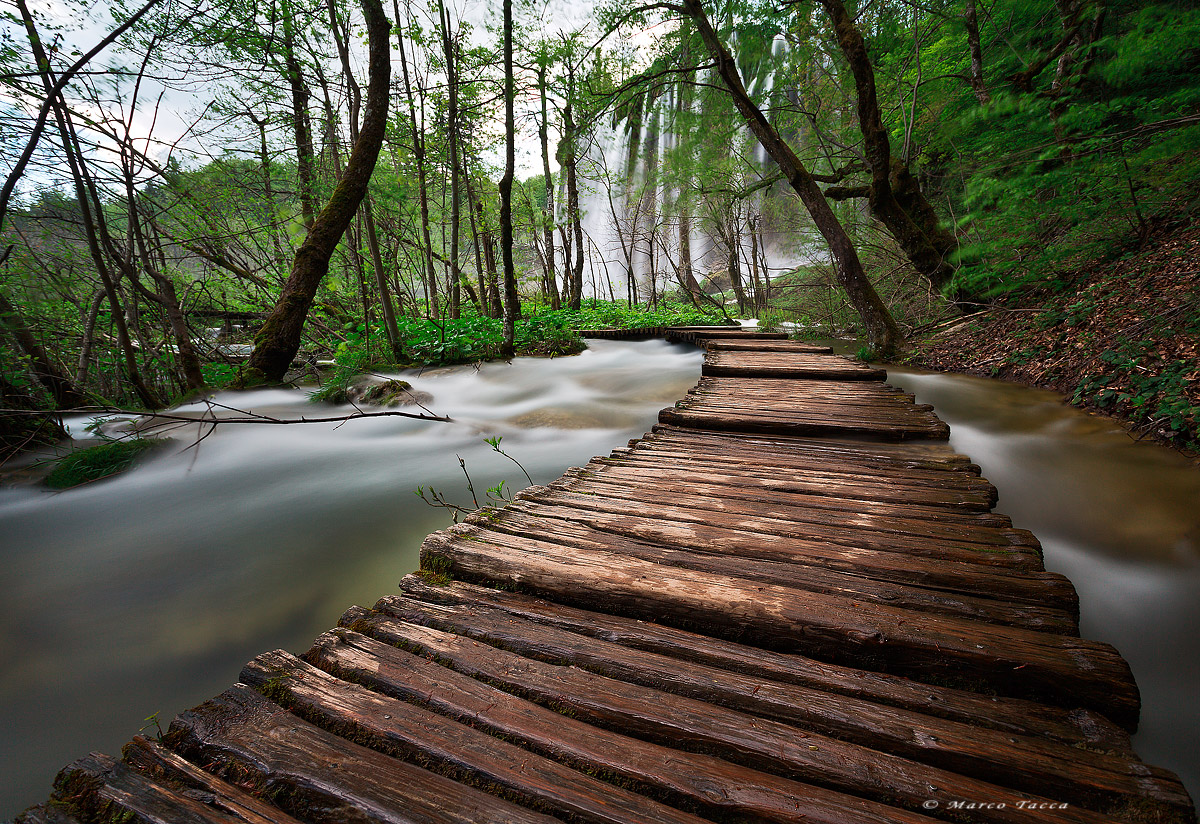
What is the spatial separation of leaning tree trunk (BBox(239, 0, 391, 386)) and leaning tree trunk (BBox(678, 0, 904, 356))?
179 inches

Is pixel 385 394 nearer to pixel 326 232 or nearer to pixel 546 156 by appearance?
pixel 326 232

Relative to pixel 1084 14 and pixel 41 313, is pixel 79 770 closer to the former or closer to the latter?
pixel 41 313

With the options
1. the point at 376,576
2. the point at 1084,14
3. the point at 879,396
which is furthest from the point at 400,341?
the point at 1084,14

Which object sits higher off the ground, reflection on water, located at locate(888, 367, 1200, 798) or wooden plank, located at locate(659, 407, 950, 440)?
wooden plank, located at locate(659, 407, 950, 440)

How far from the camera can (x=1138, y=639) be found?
87.4 inches

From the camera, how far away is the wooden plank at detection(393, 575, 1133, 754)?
118 centimetres

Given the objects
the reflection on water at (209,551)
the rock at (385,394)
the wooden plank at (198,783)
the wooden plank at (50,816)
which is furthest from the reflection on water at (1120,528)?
the rock at (385,394)

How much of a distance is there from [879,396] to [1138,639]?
2.47m

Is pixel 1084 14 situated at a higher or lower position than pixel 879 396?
higher

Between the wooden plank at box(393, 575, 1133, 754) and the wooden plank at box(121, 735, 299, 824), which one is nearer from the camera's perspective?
the wooden plank at box(121, 735, 299, 824)

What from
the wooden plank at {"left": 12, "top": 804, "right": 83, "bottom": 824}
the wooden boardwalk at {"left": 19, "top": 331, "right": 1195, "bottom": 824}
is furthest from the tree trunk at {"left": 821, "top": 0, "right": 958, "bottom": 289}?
the wooden plank at {"left": 12, "top": 804, "right": 83, "bottom": 824}

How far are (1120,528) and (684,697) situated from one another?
3.54m

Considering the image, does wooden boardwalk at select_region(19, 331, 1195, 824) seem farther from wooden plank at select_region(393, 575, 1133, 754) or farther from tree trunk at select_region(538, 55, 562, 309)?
tree trunk at select_region(538, 55, 562, 309)

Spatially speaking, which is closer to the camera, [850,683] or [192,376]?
[850,683]
